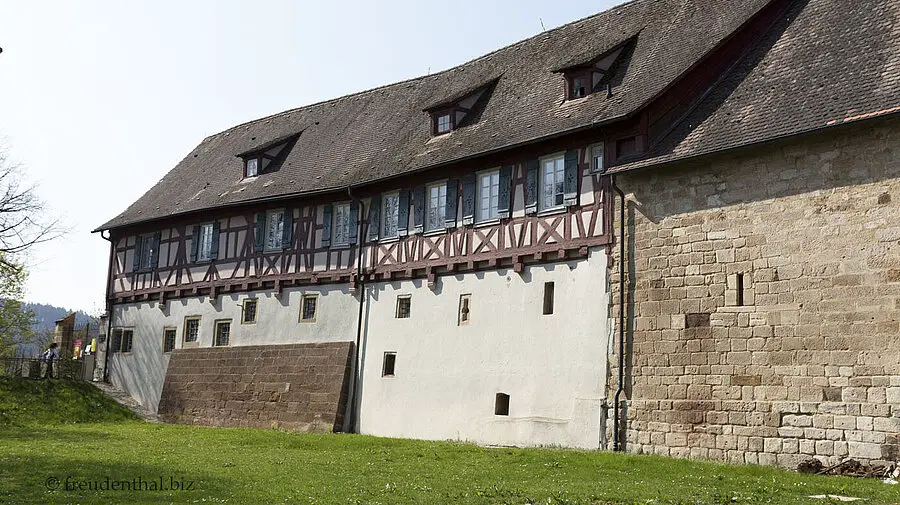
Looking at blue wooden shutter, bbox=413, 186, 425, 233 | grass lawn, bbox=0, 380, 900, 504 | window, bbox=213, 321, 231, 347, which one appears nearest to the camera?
grass lawn, bbox=0, 380, 900, 504

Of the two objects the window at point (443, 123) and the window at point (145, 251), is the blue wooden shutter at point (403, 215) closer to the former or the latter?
the window at point (443, 123)

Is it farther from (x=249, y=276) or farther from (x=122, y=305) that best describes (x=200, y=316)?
(x=122, y=305)

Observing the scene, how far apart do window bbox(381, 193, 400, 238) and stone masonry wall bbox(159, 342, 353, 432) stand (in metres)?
3.00

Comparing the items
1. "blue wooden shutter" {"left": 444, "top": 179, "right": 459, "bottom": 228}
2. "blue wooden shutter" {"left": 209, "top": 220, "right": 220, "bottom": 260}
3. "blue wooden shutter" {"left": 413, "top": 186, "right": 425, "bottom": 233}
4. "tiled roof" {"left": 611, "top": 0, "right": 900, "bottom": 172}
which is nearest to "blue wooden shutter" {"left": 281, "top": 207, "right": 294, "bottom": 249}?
"blue wooden shutter" {"left": 209, "top": 220, "right": 220, "bottom": 260}

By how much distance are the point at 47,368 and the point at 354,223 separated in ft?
41.2

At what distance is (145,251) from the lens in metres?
33.8

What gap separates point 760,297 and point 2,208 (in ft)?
73.4

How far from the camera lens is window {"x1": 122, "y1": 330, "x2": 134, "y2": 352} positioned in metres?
33.8

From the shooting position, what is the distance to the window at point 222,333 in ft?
98.8

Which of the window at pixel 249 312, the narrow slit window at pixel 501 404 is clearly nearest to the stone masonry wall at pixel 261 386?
the window at pixel 249 312

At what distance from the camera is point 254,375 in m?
28.5

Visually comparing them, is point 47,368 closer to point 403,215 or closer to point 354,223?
point 354,223

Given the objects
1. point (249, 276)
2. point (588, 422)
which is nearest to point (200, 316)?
point (249, 276)

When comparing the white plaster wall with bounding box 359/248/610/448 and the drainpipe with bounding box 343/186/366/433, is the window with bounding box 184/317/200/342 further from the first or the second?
the white plaster wall with bounding box 359/248/610/448
